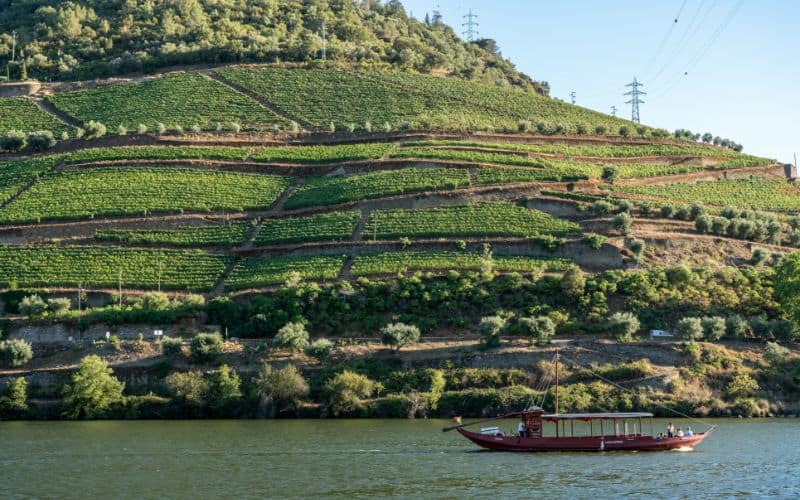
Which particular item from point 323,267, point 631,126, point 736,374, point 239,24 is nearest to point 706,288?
point 736,374

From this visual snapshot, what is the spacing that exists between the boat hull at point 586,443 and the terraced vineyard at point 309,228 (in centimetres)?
3647

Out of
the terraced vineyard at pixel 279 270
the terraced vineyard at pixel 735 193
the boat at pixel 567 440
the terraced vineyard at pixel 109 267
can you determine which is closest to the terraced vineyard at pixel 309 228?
the terraced vineyard at pixel 279 270

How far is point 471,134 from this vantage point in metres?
117

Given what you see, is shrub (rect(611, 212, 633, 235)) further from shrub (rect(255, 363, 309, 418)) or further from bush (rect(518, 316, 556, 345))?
shrub (rect(255, 363, 309, 418))

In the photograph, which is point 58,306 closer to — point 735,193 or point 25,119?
point 25,119

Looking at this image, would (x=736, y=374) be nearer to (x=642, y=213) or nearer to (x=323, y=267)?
(x=642, y=213)

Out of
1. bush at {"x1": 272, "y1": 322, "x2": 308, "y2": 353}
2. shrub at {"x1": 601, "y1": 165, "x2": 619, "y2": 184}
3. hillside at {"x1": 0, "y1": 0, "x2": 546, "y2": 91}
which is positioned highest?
hillside at {"x1": 0, "y1": 0, "x2": 546, "y2": 91}

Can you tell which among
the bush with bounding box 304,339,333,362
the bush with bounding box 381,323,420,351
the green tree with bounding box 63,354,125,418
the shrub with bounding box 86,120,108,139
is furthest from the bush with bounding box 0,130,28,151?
the bush with bounding box 381,323,420,351

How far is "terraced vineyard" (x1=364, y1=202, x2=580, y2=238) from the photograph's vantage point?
9069cm

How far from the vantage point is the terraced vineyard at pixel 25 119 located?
4712 inches

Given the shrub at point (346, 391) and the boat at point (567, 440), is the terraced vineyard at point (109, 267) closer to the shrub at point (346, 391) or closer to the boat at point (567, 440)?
the shrub at point (346, 391)

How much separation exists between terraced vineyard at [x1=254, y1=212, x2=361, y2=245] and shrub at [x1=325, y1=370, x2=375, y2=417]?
21.9m

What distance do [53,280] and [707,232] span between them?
5387 centimetres

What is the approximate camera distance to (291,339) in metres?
75.5
